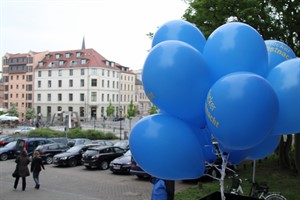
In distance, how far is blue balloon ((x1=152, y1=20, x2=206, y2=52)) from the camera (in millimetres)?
5441

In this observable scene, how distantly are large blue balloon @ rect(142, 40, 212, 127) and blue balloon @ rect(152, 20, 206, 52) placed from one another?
0.82 meters

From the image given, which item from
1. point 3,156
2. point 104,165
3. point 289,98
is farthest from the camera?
point 3,156

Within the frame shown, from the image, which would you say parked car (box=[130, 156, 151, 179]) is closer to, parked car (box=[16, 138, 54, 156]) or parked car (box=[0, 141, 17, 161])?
parked car (box=[16, 138, 54, 156])

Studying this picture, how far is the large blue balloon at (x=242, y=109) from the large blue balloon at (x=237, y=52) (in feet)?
1.17

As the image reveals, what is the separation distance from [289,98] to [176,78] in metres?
1.54

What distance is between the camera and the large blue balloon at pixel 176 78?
4.50 m

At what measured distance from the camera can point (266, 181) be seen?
563 inches

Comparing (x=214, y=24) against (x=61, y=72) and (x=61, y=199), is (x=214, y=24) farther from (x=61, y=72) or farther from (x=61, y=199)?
(x=61, y=72)

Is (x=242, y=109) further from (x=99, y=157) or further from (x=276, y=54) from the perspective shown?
(x=99, y=157)

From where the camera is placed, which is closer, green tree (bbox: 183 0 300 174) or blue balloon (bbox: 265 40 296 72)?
blue balloon (bbox: 265 40 296 72)

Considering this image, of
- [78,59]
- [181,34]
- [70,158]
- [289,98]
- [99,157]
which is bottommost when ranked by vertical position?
[70,158]

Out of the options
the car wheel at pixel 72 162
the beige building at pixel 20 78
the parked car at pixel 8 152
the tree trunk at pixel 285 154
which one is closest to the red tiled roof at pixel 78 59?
the beige building at pixel 20 78

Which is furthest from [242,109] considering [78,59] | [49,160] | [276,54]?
[78,59]

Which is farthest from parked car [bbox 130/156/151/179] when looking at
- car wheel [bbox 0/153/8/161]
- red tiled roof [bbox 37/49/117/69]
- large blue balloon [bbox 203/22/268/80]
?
red tiled roof [bbox 37/49/117/69]
